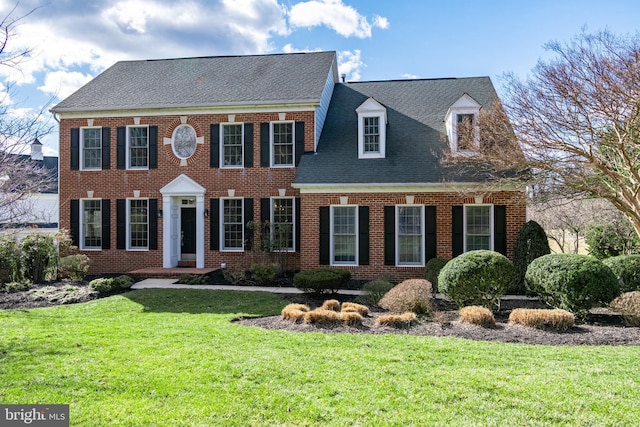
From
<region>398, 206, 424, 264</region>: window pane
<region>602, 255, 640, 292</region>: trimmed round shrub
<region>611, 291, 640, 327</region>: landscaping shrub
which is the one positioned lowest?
<region>611, 291, 640, 327</region>: landscaping shrub

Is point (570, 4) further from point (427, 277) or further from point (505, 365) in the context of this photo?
point (505, 365)

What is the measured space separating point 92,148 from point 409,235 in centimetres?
1211

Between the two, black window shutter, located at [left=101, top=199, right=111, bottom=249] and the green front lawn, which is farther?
black window shutter, located at [left=101, top=199, right=111, bottom=249]

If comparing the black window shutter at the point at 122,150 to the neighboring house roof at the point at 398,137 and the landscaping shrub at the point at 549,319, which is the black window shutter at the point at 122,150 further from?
the landscaping shrub at the point at 549,319

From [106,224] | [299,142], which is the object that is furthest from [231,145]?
[106,224]

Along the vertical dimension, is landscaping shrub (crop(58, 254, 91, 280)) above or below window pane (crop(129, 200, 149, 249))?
below

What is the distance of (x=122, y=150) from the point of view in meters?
17.0

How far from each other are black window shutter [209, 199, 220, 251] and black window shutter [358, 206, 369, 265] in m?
5.15

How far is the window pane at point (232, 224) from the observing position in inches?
645

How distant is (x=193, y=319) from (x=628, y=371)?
730cm

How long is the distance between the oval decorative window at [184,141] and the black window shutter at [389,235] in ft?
24.3

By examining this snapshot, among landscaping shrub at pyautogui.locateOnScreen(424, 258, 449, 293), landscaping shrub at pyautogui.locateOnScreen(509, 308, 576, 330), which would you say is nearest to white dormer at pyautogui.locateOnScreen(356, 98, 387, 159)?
landscaping shrub at pyautogui.locateOnScreen(424, 258, 449, 293)

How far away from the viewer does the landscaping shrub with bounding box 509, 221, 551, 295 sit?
40.8 ft

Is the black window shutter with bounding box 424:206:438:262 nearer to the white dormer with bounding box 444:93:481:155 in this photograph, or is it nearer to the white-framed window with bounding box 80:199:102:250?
the white dormer with bounding box 444:93:481:155
